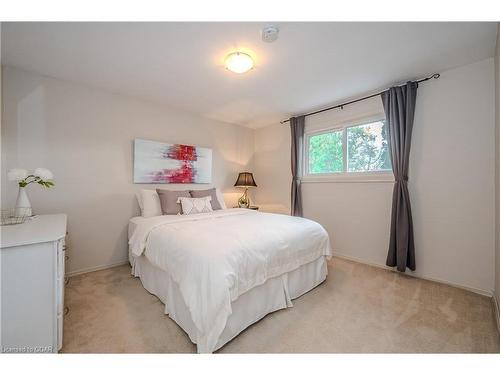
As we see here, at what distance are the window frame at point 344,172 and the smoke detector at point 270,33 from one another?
1859 mm

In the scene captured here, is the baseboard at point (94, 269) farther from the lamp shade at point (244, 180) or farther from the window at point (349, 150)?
the window at point (349, 150)

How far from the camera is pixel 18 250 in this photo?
1.10 metres

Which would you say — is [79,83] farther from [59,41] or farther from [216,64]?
[216,64]

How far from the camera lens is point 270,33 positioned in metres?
1.62

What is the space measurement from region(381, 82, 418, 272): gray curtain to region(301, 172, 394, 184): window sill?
0.16 m

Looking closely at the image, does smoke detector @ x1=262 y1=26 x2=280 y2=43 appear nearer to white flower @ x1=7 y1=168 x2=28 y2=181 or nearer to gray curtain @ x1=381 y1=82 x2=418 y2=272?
gray curtain @ x1=381 y1=82 x2=418 y2=272

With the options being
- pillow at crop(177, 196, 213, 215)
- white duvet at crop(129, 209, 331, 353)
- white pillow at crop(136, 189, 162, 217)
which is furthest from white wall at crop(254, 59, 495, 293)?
white pillow at crop(136, 189, 162, 217)

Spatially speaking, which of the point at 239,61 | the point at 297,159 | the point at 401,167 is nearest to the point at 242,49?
the point at 239,61

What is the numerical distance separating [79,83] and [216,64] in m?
1.76

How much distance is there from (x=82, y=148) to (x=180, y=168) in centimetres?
123

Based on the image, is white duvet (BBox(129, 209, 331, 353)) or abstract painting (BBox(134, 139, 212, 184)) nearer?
white duvet (BBox(129, 209, 331, 353))

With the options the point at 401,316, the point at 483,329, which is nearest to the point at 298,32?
the point at 401,316

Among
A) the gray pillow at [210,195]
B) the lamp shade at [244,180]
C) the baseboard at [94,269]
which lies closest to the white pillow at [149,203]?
the gray pillow at [210,195]

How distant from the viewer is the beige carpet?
1.37 m
